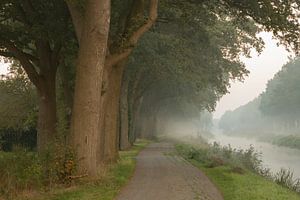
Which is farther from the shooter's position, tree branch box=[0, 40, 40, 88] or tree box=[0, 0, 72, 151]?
tree branch box=[0, 40, 40, 88]

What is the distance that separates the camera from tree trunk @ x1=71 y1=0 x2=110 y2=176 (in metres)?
14.7

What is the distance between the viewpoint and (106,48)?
16.3 meters

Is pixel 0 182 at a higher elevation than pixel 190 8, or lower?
lower

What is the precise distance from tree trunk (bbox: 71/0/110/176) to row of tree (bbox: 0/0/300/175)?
0.03 metres

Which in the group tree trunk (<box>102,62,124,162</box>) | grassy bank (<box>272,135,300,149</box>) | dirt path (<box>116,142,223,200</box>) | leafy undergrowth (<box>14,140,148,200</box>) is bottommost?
dirt path (<box>116,142,223,200</box>)

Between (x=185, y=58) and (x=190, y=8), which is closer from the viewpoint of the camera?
(x=190, y=8)

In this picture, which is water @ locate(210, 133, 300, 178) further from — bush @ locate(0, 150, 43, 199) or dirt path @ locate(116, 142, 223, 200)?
bush @ locate(0, 150, 43, 199)

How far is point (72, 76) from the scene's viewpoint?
1056 inches

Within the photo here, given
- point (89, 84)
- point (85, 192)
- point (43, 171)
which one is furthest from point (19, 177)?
point (89, 84)

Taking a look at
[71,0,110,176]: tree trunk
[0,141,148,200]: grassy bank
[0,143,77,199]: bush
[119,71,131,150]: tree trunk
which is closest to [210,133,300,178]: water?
[119,71,131,150]: tree trunk

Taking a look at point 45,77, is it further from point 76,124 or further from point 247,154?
point 247,154

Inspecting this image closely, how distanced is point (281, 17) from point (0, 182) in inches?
529

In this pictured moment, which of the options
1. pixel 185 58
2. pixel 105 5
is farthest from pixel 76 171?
pixel 185 58

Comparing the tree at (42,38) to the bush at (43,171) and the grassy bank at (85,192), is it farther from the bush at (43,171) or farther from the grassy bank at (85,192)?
the grassy bank at (85,192)
